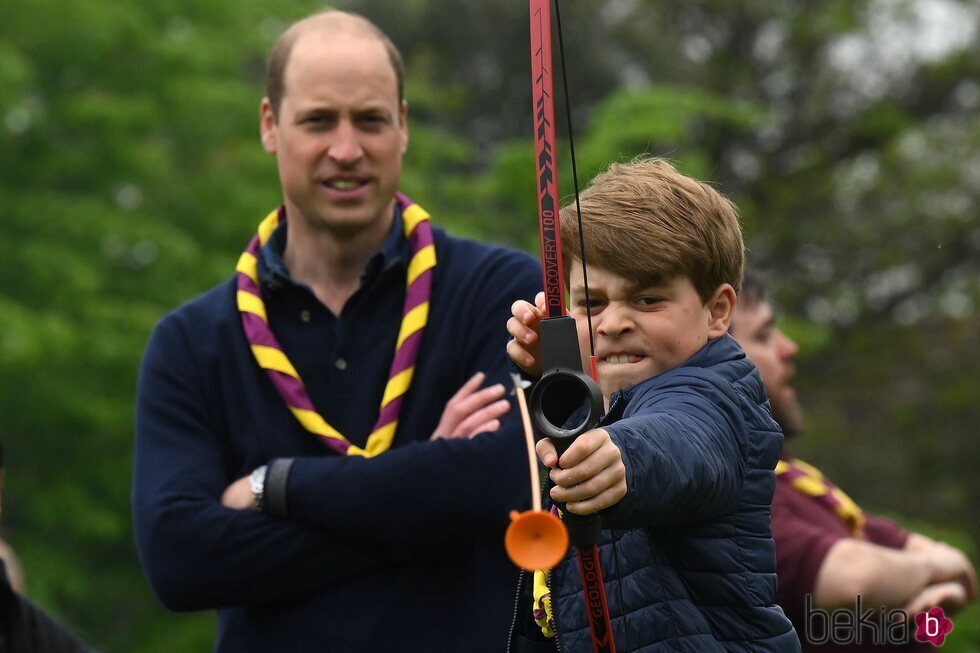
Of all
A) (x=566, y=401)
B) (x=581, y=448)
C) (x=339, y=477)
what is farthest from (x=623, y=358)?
(x=339, y=477)

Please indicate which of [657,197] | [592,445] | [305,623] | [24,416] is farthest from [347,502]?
[24,416]

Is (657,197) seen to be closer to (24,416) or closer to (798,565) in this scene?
(798,565)

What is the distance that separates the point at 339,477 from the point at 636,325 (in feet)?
4.35

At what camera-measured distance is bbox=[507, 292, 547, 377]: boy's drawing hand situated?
2869mm

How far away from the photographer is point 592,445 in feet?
7.75

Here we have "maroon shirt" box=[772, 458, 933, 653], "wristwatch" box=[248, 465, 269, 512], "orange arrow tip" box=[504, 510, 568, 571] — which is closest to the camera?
"orange arrow tip" box=[504, 510, 568, 571]

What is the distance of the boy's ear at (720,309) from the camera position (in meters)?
3.05

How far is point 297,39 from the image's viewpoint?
4590mm

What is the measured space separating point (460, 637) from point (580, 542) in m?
1.57

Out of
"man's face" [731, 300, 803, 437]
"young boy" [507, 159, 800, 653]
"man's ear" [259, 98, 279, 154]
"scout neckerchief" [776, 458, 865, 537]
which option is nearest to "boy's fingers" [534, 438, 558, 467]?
"young boy" [507, 159, 800, 653]

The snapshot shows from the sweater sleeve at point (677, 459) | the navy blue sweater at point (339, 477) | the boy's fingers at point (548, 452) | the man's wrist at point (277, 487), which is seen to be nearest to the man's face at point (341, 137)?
the navy blue sweater at point (339, 477)

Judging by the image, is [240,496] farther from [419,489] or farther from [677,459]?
[677,459]

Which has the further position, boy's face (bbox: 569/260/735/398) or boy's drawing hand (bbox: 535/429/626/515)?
boy's face (bbox: 569/260/735/398)

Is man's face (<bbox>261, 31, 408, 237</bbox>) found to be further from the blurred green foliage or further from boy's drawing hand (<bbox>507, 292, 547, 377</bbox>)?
boy's drawing hand (<bbox>507, 292, 547, 377</bbox>)
